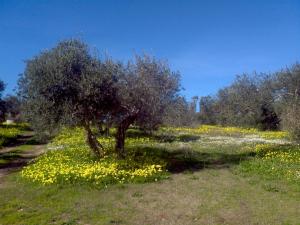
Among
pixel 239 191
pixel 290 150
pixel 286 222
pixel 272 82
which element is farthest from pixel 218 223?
pixel 272 82

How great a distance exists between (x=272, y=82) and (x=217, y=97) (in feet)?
75.0

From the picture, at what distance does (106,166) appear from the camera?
1844 cm

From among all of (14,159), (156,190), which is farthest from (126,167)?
(14,159)

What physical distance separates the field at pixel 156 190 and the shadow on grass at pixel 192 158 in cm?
5

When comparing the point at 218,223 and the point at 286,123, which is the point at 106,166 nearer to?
the point at 218,223

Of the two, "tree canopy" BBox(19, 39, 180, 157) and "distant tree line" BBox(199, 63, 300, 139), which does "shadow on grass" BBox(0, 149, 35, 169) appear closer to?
"tree canopy" BBox(19, 39, 180, 157)

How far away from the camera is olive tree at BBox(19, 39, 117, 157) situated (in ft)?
61.3

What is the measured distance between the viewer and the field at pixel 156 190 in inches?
470

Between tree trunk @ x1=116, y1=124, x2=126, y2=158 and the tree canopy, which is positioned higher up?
the tree canopy

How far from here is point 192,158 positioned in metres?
22.6

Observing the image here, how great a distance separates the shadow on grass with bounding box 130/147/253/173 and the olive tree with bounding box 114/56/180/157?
8.56ft

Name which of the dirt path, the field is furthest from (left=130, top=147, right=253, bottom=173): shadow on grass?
the dirt path

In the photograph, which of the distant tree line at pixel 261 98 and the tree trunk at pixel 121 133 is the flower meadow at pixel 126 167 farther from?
the distant tree line at pixel 261 98

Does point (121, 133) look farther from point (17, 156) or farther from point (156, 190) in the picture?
point (17, 156)
